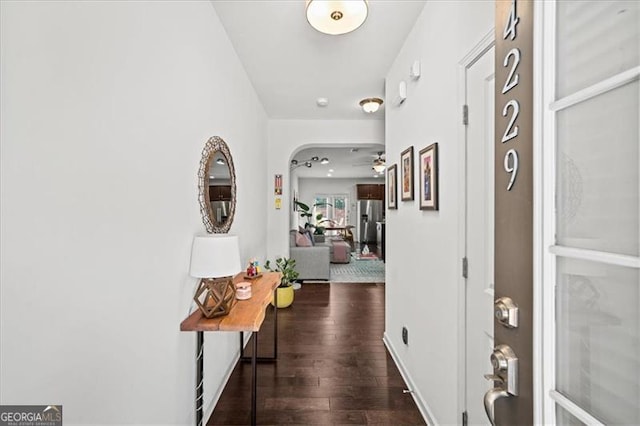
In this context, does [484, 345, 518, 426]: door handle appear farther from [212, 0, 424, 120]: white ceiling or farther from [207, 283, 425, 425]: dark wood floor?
[212, 0, 424, 120]: white ceiling

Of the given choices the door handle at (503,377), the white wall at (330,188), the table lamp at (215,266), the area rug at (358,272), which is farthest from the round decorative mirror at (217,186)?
the white wall at (330,188)

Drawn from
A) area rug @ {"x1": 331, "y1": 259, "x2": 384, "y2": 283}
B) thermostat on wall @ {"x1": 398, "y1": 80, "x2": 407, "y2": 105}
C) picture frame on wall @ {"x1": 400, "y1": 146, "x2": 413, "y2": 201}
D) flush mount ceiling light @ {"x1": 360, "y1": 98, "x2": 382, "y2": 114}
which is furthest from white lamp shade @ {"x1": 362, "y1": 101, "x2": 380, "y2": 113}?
area rug @ {"x1": 331, "y1": 259, "x2": 384, "y2": 283}

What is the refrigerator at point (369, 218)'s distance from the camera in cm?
1068

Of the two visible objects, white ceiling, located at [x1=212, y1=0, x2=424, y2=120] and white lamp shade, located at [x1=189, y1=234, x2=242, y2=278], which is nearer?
white lamp shade, located at [x1=189, y1=234, x2=242, y2=278]

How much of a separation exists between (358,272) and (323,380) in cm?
399

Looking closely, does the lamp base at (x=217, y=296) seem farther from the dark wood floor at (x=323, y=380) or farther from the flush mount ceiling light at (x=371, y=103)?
the flush mount ceiling light at (x=371, y=103)

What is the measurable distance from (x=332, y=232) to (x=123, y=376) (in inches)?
400

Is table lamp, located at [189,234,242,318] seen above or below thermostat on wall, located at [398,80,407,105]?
below

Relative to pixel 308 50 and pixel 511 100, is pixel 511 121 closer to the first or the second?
pixel 511 100

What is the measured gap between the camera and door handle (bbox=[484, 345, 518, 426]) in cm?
64

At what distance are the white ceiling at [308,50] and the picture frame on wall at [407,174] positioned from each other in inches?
37.1

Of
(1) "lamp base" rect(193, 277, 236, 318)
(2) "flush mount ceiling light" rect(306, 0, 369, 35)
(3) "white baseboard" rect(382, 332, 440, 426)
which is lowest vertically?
(3) "white baseboard" rect(382, 332, 440, 426)

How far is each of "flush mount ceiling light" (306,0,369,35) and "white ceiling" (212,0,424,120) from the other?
315 millimetres

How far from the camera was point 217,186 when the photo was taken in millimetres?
2027
